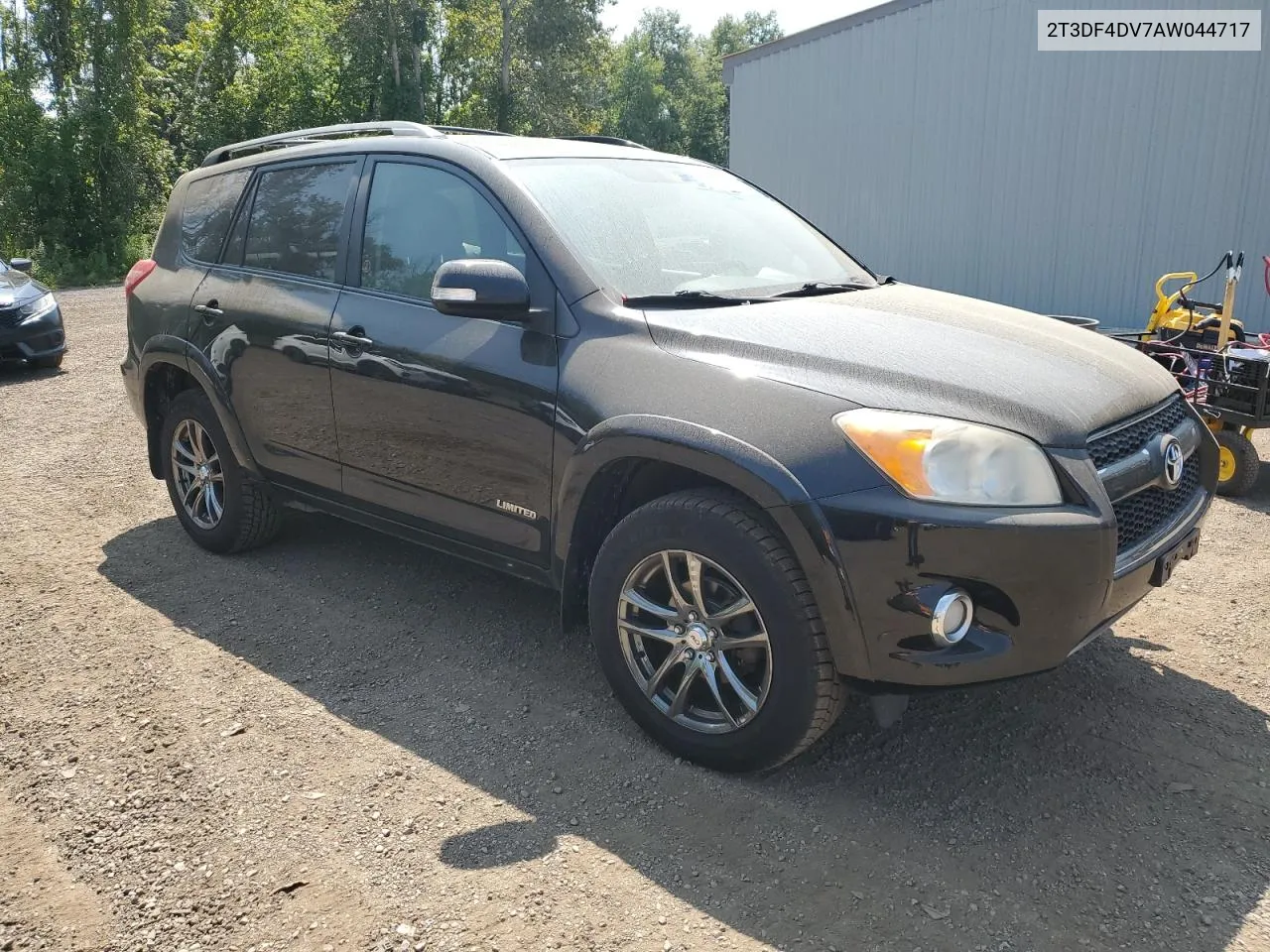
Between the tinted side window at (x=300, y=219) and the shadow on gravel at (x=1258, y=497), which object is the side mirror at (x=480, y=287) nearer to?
the tinted side window at (x=300, y=219)

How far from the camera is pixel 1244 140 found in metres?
10.4

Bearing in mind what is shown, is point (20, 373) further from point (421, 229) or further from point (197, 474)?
point (421, 229)

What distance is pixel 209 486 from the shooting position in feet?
15.8

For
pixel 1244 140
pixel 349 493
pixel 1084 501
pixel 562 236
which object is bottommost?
pixel 349 493

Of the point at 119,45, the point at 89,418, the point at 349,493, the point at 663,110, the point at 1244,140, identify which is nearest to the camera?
the point at 349,493

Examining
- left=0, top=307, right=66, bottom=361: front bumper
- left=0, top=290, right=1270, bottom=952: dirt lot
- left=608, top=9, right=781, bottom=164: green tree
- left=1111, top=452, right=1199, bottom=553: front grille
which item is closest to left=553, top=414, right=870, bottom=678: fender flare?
left=0, top=290, right=1270, bottom=952: dirt lot

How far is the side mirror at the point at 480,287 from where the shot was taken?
3.12 metres

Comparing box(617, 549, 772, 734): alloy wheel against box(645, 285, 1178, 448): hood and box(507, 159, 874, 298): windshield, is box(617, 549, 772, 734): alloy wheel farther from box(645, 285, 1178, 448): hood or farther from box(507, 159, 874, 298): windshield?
box(507, 159, 874, 298): windshield

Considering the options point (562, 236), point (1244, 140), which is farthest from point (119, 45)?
point (562, 236)

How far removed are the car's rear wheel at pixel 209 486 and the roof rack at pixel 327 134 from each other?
Answer: 1.20 meters

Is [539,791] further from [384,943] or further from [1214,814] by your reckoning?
[1214,814]

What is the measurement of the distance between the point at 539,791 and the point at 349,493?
1615 mm

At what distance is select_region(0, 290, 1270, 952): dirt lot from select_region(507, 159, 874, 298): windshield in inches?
57.2

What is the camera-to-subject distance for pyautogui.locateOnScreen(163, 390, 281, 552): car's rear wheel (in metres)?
4.62
